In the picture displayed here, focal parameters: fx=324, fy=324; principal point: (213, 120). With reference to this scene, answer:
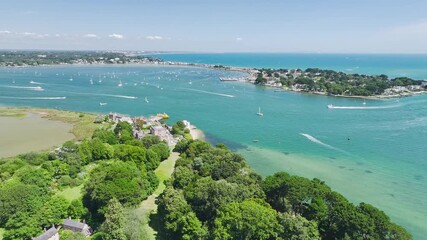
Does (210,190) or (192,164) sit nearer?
(210,190)

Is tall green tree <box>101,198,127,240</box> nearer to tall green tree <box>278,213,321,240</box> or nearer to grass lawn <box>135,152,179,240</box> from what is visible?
grass lawn <box>135,152,179,240</box>

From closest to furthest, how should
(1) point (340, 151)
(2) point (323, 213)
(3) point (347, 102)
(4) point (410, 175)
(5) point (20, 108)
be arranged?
(2) point (323, 213)
(4) point (410, 175)
(1) point (340, 151)
(5) point (20, 108)
(3) point (347, 102)

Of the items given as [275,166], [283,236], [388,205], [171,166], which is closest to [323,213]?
[283,236]

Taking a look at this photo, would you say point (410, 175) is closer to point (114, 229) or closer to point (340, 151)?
point (340, 151)

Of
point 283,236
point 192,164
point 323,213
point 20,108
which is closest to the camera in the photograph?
point 283,236

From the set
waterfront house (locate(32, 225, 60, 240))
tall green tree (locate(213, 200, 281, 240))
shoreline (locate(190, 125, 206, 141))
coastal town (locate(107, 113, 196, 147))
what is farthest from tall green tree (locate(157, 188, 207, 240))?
shoreline (locate(190, 125, 206, 141))

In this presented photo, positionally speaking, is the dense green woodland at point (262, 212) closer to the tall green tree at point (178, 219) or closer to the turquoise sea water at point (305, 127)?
the tall green tree at point (178, 219)

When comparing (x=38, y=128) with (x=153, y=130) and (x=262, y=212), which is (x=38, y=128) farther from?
(x=262, y=212)
